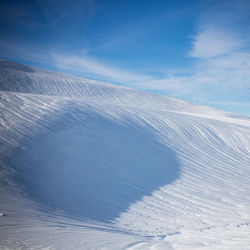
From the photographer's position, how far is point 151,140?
26.0 feet

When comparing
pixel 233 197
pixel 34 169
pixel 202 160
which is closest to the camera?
pixel 34 169

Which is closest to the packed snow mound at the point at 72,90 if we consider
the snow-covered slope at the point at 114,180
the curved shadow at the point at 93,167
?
the snow-covered slope at the point at 114,180

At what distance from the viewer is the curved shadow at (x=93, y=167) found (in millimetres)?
4461

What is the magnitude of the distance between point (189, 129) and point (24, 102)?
7602 millimetres

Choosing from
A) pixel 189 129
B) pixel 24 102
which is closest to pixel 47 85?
pixel 24 102

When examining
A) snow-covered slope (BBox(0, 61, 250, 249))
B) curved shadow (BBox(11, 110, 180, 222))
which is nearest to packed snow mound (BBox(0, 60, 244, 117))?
snow-covered slope (BBox(0, 61, 250, 249))

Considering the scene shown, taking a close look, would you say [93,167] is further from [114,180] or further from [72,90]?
[72,90]

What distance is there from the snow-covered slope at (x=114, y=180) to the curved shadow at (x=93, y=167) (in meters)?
0.03

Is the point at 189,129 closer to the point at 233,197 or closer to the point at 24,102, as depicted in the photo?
the point at 233,197

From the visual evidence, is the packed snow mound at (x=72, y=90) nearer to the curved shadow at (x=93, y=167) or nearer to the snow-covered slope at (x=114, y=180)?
the snow-covered slope at (x=114, y=180)

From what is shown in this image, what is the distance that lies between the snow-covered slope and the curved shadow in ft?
0.09

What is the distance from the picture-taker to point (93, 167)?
18.8 ft

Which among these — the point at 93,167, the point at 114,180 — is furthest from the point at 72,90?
the point at 114,180

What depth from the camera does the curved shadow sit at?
4461mm
